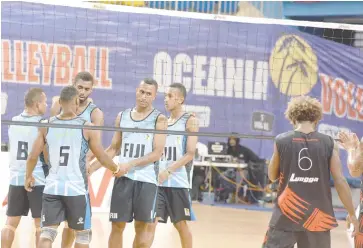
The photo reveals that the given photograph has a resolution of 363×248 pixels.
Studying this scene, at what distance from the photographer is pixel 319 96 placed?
13.7 m

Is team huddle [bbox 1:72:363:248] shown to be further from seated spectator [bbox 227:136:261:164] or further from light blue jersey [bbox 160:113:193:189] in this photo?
seated spectator [bbox 227:136:261:164]

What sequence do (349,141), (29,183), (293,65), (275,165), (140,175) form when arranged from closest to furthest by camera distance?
(275,165), (349,141), (29,183), (140,175), (293,65)

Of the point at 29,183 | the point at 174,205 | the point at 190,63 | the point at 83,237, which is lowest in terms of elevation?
the point at 83,237

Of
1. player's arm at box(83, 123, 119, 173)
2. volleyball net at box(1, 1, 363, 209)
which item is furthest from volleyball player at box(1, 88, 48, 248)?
volleyball net at box(1, 1, 363, 209)

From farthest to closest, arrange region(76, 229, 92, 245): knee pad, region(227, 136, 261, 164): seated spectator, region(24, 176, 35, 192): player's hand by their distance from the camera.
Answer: region(227, 136, 261, 164): seated spectator, region(24, 176, 35, 192): player's hand, region(76, 229, 92, 245): knee pad

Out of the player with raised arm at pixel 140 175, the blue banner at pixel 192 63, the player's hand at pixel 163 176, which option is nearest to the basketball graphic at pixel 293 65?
the blue banner at pixel 192 63

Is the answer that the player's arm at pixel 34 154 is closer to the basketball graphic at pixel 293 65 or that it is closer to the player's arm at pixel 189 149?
the player's arm at pixel 189 149

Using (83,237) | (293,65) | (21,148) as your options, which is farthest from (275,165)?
(293,65)

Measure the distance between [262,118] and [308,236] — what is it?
7798mm

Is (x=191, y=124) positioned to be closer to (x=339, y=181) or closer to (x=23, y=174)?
(x=23, y=174)

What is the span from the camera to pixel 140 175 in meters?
7.64

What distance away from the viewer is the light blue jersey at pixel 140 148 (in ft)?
25.1

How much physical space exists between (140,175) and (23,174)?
1210mm

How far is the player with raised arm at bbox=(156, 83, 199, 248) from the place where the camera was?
822 centimetres
